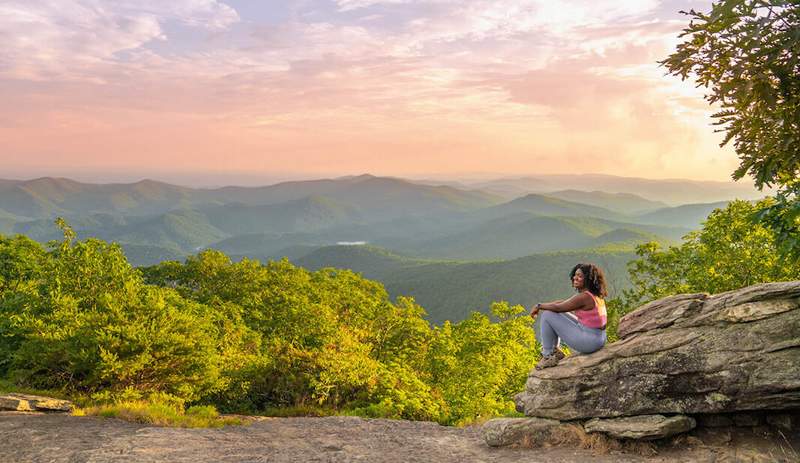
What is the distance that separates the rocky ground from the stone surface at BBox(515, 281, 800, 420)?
2.98ft

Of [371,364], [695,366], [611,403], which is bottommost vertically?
[371,364]

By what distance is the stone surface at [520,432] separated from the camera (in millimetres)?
11711

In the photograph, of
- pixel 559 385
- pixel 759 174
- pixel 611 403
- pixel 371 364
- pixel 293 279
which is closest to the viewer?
pixel 611 403

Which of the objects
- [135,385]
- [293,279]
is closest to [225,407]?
[135,385]

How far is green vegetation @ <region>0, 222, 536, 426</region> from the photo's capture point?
1722cm

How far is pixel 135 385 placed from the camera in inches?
718

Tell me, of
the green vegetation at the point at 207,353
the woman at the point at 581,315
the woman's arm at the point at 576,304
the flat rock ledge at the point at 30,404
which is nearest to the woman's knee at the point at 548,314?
the woman at the point at 581,315

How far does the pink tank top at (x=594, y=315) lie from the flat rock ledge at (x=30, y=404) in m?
16.6

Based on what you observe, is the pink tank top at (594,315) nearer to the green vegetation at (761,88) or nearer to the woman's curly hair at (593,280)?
the woman's curly hair at (593,280)

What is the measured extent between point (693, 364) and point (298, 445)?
10.1m

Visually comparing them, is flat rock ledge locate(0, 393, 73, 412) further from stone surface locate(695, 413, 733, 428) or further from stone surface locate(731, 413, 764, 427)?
stone surface locate(731, 413, 764, 427)

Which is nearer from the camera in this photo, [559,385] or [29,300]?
[559,385]

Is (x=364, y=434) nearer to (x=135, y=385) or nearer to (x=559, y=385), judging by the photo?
(x=559, y=385)

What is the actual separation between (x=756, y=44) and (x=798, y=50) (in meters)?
1.17
